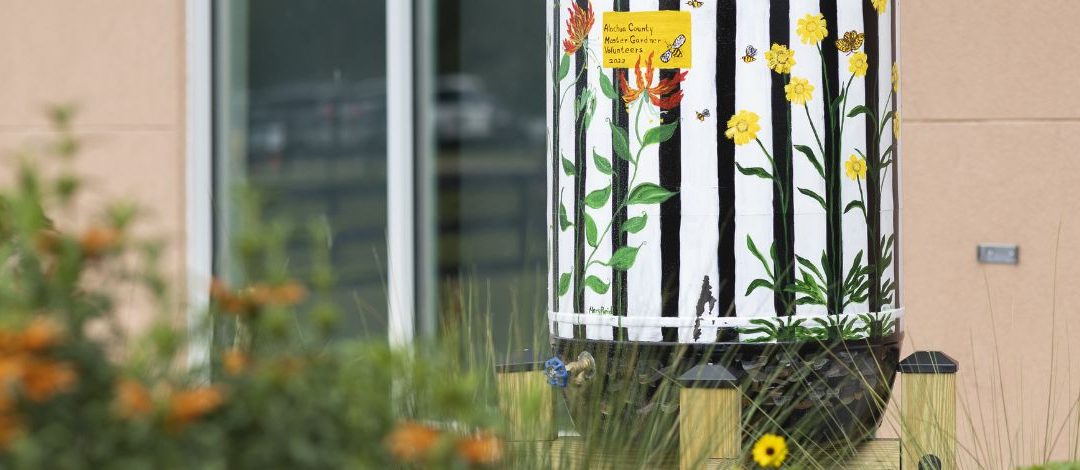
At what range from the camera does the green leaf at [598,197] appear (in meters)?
2.53

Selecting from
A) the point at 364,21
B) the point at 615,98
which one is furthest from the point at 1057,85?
the point at 364,21

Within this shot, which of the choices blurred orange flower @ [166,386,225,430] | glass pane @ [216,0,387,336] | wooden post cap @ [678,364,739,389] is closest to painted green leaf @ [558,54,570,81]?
wooden post cap @ [678,364,739,389]

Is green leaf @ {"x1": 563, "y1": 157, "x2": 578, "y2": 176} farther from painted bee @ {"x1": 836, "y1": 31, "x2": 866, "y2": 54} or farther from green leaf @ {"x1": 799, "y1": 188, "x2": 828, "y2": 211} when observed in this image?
painted bee @ {"x1": 836, "y1": 31, "x2": 866, "y2": 54}

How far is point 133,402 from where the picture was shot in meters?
1.15

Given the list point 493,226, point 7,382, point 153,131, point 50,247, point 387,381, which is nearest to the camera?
point 7,382

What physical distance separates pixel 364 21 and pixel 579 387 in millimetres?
2476

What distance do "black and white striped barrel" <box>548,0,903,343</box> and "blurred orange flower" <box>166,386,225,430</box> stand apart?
1.36 metres

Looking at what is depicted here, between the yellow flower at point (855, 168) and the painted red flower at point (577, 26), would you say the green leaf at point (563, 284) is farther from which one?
the yellow flower at point (855, 168)

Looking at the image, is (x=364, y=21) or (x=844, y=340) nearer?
(x=844, y=340)

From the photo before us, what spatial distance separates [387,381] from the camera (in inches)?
57.1

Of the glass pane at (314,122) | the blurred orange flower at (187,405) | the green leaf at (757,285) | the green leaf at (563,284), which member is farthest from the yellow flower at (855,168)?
the glass pane at (314,122)

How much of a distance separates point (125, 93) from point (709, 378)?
10.5 ft

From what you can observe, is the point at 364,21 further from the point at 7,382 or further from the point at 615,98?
the point at 7,382

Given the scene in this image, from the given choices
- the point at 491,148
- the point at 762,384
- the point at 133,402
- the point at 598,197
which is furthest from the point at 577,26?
the point at 491,148
